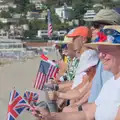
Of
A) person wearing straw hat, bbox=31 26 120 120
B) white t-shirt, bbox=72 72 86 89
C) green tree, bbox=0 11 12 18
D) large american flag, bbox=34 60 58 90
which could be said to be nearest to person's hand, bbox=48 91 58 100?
white t-shirt, bbox=72 72 86 89

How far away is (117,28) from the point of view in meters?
2.72

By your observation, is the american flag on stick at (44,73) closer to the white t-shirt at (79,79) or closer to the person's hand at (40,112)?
the white t-shirt at (79,79)

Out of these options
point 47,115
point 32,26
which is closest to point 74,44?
point 47,115

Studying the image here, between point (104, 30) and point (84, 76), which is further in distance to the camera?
point (84, 76)

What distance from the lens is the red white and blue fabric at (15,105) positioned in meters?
3.50

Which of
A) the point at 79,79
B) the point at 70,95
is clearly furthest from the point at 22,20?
the point at 70,95

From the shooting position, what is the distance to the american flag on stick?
Result: 5518 mm

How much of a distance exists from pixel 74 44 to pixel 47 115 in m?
1.52

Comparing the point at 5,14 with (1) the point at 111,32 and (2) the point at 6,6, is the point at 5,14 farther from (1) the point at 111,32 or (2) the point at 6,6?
(1) the point at 111,32

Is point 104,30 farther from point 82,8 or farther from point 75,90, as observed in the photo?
point 82,8

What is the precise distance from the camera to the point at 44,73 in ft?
19.2

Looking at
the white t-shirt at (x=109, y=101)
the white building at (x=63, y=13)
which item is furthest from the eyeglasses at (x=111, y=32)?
the white building at (x=63, y=13)

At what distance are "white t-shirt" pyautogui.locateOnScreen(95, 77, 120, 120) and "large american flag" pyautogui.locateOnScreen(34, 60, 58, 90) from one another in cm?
274

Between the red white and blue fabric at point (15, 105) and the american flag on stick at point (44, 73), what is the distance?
185cm
